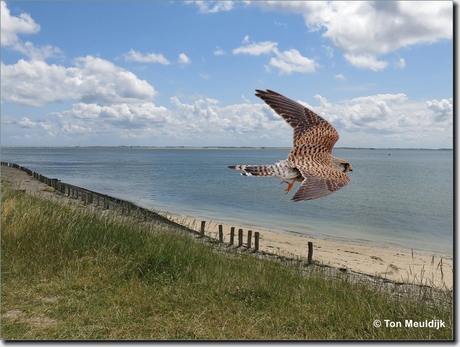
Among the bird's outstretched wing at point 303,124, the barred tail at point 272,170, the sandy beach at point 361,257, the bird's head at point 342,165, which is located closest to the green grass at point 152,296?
the bird's outstretched wing at point 303,124

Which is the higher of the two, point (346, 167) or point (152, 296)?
point (346, 167)

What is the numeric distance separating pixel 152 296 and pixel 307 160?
14.4ft

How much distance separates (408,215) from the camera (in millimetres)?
26109

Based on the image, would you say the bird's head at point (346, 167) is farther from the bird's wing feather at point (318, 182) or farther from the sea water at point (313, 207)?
the sea water at point (313, 207)

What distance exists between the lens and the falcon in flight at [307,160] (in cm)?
146

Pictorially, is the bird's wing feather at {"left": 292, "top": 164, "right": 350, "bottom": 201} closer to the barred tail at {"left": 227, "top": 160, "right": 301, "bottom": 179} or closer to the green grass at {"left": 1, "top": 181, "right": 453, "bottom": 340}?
the barred tail at {"left": 227, "top": 160, "right": 301, "bottom": 179}

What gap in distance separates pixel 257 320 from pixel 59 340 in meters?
2.34

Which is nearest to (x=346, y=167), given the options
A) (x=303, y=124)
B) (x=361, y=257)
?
(x=303, y=124)

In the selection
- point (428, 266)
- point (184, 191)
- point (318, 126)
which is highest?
point (318, 126)

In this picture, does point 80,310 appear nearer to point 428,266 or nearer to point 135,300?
point 135,300

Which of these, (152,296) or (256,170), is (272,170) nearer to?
(256,170)

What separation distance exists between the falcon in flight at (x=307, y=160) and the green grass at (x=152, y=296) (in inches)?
128

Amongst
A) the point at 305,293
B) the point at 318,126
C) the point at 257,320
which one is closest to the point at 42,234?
the point at 257,320

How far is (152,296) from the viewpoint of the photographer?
550 cm
